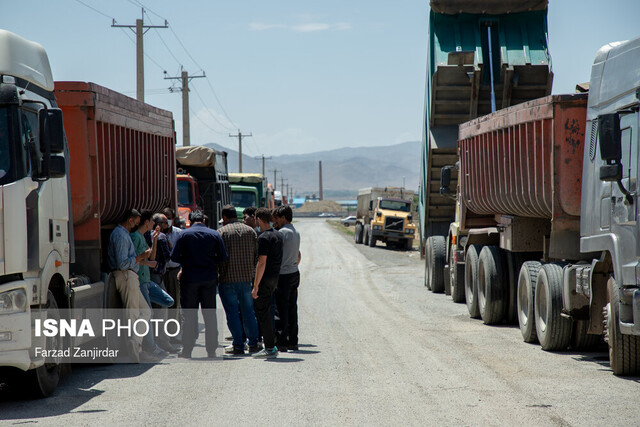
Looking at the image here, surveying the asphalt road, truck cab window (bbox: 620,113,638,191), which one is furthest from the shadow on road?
truck cab window (bbox: 620,113,638,191)

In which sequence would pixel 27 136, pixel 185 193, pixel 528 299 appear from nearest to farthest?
pixel 27 136 < pixel 528 299 < pixel 185 193

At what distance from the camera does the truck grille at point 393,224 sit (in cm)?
3881

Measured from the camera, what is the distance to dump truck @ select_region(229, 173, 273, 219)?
28.6 meters

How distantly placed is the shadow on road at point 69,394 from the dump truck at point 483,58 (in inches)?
386

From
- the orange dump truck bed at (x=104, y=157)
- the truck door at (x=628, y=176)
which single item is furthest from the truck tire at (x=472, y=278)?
the truck door at (x=628, y=176)

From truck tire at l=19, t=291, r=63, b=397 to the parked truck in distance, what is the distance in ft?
102

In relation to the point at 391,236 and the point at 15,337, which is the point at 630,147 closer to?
the point at 15,337

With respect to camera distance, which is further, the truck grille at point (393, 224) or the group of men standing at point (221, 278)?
the truck grille at point (393, 224)

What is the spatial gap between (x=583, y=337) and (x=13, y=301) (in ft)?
22.4

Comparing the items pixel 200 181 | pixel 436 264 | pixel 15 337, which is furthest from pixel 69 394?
pixel 200 181

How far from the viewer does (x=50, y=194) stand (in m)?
7.86

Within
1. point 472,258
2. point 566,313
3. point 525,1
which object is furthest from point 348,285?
point 566,313

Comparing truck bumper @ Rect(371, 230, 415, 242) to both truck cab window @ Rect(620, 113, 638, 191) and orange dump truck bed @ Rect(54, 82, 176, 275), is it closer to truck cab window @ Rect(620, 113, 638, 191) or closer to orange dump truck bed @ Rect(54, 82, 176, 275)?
orange dump truck bed @ Rect(54, 82, 176, 275)

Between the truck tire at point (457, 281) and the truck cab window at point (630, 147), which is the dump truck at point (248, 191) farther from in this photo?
the truck cab window at point (630, 147)
